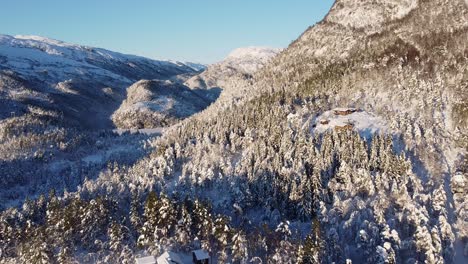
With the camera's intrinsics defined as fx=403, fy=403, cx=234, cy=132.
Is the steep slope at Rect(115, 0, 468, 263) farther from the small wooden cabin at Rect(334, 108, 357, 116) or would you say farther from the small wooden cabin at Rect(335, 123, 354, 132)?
the small wooden cabin at Rect(334, 108, 357, 116)

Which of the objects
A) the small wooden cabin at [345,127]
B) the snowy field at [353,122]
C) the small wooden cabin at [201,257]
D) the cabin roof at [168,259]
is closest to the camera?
the cabin roof at [168,259]

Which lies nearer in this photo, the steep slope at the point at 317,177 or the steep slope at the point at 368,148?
the steep slope at the point at 317,177

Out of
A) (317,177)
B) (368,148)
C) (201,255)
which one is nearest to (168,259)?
(201,255)

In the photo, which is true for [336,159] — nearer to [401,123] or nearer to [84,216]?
[401,123]

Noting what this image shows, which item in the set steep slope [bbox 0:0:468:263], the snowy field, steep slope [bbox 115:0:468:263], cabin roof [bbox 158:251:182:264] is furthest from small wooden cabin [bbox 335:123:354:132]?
cabin roof [bbox 158:251:182:264]

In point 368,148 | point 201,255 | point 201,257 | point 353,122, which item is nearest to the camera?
point 201,257

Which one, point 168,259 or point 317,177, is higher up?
point 317,177

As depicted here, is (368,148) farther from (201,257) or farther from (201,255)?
(201,257)

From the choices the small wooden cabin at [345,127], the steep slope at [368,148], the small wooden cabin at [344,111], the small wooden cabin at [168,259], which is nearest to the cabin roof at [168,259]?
the small wooden cabin at [168,259]

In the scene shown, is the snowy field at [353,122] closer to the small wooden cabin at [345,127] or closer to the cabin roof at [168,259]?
the small wooden cabin at [345,127]

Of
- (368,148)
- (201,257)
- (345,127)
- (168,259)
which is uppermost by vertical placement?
(345,127)

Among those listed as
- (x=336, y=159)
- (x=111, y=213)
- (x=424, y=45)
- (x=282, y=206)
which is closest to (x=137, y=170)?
(x=111, y=213)
